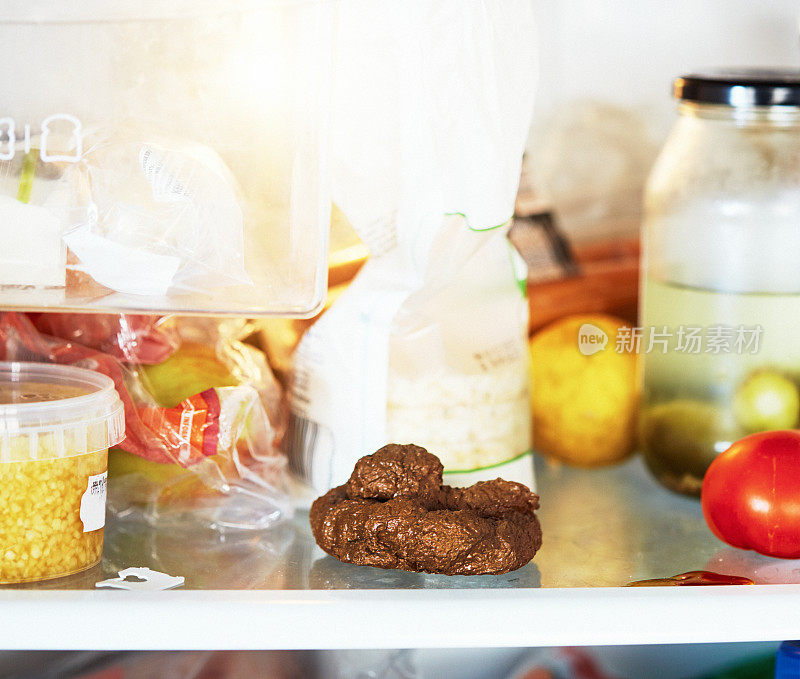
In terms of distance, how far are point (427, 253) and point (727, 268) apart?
0.86 ft

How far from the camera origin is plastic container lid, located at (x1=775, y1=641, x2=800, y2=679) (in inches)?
25.9

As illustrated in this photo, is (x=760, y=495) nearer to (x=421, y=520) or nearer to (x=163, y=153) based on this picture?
(x=421, y=520)

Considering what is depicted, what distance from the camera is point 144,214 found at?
2.19ft

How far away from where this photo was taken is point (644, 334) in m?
0.88

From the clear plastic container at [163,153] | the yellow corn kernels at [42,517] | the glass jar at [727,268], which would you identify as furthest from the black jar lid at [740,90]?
the yellow corn kernels at [42,517]

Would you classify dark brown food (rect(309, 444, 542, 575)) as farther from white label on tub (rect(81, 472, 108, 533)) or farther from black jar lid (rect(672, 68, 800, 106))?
black jar lid (rect(672, 68, 800, 106))

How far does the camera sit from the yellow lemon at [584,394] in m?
0.91

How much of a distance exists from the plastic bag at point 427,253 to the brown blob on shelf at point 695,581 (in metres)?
0.15

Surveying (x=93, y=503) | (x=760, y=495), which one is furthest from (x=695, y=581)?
(x=93, y=503)

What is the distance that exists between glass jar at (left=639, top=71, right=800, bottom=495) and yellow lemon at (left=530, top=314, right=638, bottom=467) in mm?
52

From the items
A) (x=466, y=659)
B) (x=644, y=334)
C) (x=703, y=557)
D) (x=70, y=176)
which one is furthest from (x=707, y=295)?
(x=70, y=176)

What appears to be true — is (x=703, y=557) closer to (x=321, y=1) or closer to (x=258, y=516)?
(x=258, y=516)

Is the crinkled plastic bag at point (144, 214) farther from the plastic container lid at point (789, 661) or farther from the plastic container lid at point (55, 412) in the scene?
the plastic container lid at point (789, 661)

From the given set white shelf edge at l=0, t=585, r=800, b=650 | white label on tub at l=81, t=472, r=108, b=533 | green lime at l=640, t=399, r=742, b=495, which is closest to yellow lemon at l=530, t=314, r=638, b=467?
green lime at l=640, t=399, r=742, b=495
